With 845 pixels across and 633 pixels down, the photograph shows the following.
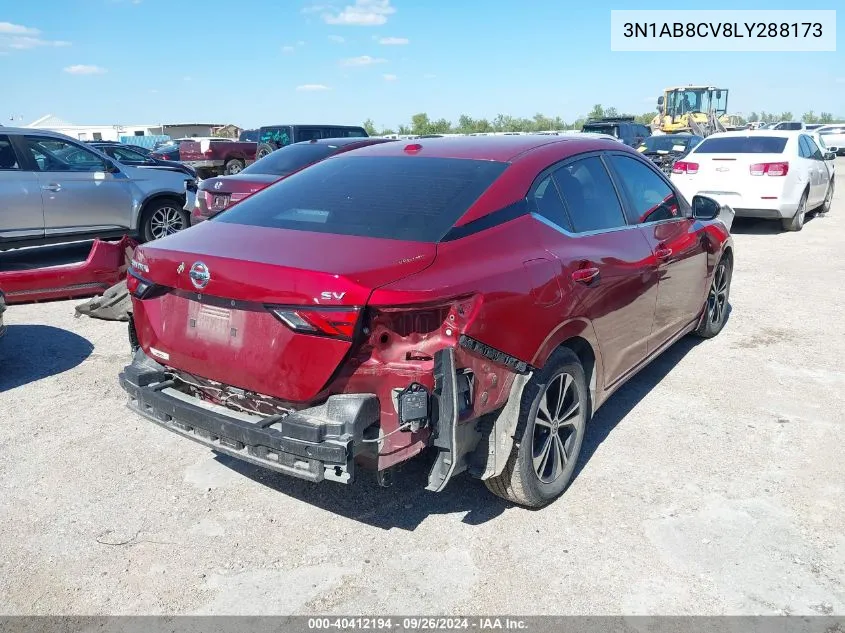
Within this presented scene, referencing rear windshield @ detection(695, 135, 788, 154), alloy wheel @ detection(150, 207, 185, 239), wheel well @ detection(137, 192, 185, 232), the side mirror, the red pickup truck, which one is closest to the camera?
the side mirror

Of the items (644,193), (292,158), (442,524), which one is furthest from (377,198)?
(292,158)

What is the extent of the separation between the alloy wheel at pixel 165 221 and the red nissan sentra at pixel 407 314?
6.69 metres

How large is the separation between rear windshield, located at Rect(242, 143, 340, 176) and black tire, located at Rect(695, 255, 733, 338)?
5501 mm

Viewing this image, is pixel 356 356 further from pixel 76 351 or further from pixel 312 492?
pixel 76 351

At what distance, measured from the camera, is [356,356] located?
106 inches

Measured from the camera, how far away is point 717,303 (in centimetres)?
601

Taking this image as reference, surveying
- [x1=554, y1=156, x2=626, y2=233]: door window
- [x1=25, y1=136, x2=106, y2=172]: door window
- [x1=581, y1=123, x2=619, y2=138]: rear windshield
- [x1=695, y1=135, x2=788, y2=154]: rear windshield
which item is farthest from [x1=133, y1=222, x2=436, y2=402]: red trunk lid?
[x1=581, y1=123, x2=619, y2=138]: rear windshield

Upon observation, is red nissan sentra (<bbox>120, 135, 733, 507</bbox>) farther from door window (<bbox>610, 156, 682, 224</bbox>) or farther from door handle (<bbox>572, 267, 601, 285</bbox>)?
door window (<bbox>610, 156, 682, 224</bbox>)

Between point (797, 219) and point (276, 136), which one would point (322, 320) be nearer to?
point (797, 219)

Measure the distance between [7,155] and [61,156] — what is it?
2.18ft

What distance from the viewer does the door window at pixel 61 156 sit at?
8688 mm

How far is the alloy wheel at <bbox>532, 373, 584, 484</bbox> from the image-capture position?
10.9 feet

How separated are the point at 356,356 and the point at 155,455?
6.26ft

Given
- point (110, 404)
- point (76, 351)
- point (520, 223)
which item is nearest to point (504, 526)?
point (520, 223)
